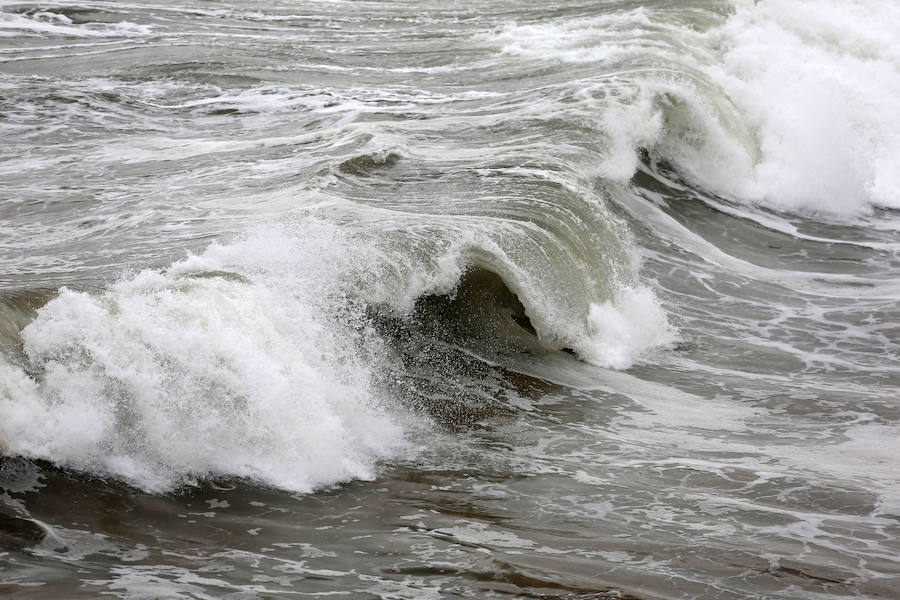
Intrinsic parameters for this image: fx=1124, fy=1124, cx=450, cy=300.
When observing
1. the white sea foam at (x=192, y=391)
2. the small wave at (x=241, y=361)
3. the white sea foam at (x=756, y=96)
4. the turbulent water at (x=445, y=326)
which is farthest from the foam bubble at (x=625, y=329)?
the white sea foam at (x=756, y=96)

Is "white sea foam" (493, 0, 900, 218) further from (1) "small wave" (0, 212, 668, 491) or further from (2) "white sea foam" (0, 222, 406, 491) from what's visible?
(2) "white sea foam" (0, 222, 406, 491)

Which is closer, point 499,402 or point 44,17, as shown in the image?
point 499,402

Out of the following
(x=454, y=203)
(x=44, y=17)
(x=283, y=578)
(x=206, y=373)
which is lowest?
(x=283, y=578)

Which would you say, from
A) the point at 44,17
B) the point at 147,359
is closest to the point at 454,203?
the point at 147,359

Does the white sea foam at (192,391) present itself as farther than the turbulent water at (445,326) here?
Yes

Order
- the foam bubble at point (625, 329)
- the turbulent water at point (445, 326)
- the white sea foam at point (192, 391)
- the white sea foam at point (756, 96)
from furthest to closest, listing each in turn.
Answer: the white sea foam at point (756, 96)
the foam bubble at point (625, 329)
the white sea foam at point (192, 391)
the turbulent water at point (445, 326)

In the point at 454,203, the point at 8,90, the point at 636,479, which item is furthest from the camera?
the point at 8,90

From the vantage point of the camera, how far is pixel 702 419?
650 centimetres

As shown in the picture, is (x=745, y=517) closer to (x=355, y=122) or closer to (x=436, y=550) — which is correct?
(x=436, y=550)

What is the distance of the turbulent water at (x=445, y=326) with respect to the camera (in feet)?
14.7

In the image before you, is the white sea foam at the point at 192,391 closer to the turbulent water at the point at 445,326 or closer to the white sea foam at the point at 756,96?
the turbulent water at the point at 445,326

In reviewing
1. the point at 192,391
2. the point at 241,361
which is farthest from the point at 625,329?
the point at 192,391

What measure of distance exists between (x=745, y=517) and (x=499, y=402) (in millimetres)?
1851

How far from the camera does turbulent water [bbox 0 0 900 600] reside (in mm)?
4488
